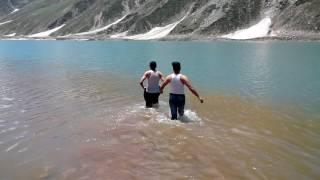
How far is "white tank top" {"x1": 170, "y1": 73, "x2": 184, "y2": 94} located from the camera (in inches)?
677

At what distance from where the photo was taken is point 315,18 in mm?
126438

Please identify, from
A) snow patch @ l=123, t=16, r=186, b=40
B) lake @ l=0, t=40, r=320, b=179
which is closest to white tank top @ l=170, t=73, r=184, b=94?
lake @ l=0, t=40, r=320, b=179

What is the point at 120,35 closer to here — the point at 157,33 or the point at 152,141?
the point at 157,33

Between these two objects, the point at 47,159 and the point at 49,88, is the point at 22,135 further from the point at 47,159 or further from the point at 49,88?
the point at 49,88

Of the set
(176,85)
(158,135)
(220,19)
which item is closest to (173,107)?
(176,85)

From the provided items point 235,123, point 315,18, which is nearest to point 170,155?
point 235,123

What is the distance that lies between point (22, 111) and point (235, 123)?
10.2m

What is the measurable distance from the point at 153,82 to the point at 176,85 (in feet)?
10.9

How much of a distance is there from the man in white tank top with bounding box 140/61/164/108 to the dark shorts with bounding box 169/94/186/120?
2.61 m

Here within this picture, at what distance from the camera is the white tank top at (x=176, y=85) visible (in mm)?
17203

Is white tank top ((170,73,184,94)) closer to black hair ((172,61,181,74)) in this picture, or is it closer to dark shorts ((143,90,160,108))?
black hair ((172,61,181,74))

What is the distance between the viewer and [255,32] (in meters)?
139

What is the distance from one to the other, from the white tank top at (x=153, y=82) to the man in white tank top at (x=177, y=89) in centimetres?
266

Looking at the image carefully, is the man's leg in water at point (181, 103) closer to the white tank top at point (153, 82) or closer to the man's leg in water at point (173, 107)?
the man's leg in water at point (173, 107)
